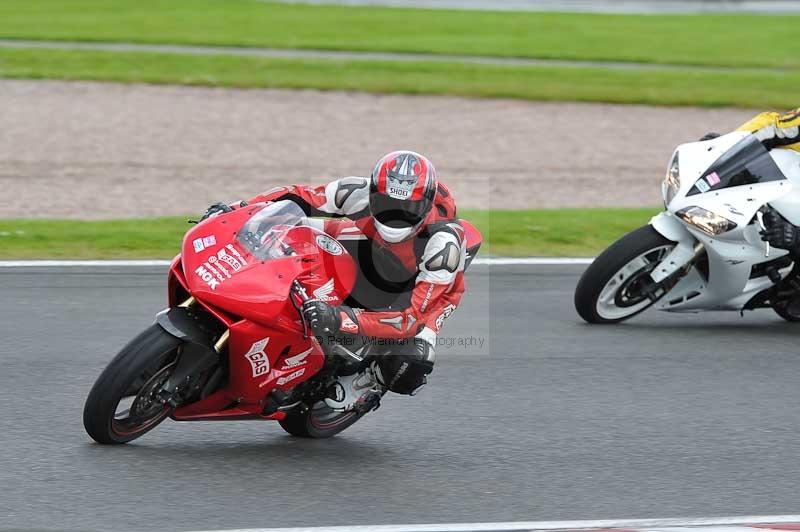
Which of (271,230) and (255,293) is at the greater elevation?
(271,230)

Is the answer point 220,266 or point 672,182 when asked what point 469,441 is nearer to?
point 220,266

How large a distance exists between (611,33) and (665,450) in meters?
19.1

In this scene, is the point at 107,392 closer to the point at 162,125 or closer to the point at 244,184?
the point at 244,184

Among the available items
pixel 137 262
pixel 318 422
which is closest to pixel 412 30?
pixel 137 262

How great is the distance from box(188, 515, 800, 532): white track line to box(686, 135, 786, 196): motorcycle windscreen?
3.13m

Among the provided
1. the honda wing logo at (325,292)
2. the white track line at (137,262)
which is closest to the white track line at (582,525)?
the honda wing logo at (325,292)

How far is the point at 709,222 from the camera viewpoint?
7.50 metres

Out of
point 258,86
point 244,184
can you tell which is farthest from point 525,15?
point 244,184

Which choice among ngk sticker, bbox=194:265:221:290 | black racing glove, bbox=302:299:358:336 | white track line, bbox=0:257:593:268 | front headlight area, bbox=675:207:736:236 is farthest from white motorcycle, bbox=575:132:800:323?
ngk sticker, bbox=194:265:221:290

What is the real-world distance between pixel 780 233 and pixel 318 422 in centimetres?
327

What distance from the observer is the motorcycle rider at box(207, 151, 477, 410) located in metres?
5.16

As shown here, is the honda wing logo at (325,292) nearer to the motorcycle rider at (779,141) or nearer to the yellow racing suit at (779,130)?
the motorcycle rider at (779,141)

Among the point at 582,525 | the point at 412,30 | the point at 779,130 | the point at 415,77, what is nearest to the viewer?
the point at 582,525

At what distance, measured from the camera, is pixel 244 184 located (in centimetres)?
1259
